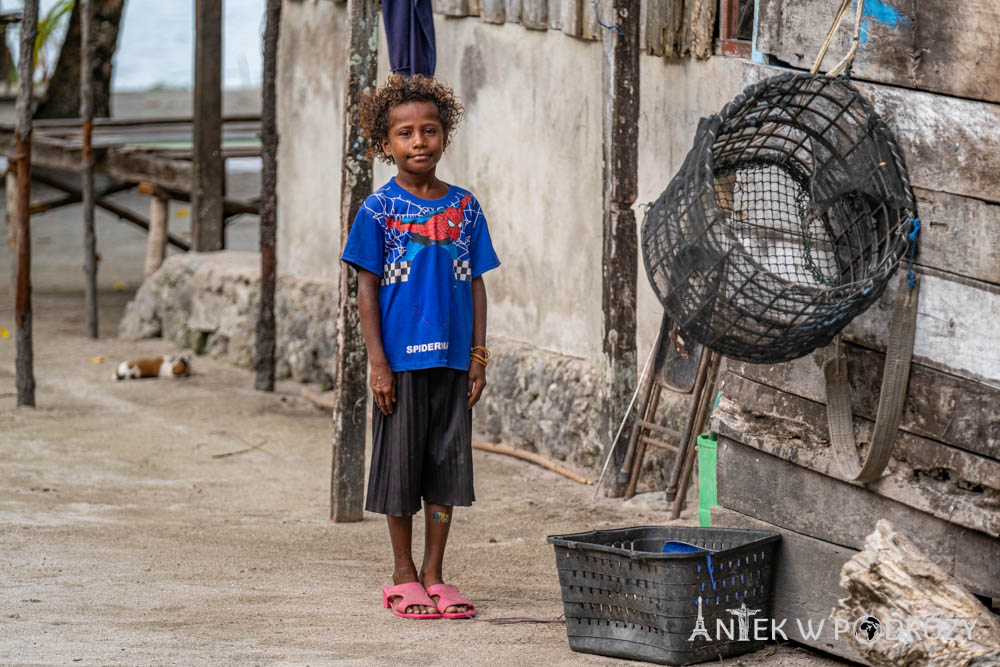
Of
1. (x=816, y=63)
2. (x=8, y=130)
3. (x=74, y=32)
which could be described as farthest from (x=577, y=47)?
(x=74, y=32)

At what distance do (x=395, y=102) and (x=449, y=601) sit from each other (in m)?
1.72

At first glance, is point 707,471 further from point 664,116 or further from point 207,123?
point 207,123

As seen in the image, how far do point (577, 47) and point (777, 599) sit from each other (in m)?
3.63

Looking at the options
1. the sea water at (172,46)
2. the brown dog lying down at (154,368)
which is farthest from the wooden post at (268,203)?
the sea water at (172,46)

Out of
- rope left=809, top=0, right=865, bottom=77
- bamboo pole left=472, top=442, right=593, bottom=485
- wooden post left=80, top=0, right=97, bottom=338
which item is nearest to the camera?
rope left=809, top=0, right=865, bottom=77

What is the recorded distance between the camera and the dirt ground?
4301mm

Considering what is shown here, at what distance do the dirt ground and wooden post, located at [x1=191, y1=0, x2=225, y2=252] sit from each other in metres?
1.28

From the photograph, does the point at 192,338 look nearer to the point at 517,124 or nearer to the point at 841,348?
the point at 517,124

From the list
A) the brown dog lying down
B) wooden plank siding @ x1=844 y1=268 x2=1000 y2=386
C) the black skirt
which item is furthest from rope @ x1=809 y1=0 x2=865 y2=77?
the brown dog lying down

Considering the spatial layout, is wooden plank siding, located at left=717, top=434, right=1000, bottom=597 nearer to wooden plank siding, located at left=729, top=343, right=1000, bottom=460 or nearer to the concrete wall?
wooden plank siding, located at left=729, top=343, right=1000, bottom=460

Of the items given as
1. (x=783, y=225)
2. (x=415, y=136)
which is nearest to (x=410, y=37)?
(x=415, y=136)

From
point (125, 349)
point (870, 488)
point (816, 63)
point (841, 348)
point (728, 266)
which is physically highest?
point (816, 63)

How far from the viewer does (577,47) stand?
23.3ft

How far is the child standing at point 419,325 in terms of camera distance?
469 cm
